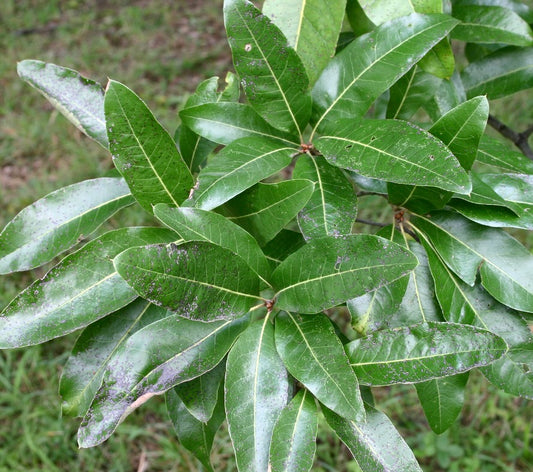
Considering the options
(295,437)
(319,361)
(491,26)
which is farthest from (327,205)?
(491,26)

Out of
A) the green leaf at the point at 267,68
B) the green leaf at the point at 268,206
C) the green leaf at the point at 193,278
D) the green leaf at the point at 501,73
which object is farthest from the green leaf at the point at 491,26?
the green leaf at the point at 193,278

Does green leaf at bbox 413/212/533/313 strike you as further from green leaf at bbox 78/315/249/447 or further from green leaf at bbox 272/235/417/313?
green leaf at bbox 78/315/249/447

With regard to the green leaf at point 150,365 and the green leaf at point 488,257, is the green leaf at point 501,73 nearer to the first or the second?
the green leaf at point 488,257

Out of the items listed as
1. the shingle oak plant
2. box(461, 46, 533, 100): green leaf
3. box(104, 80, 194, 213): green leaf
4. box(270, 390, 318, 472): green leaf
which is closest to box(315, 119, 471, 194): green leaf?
the shingle oak plant

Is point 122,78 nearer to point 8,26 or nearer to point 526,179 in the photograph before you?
point 8,26

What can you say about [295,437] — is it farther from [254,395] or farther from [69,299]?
[69,299]
